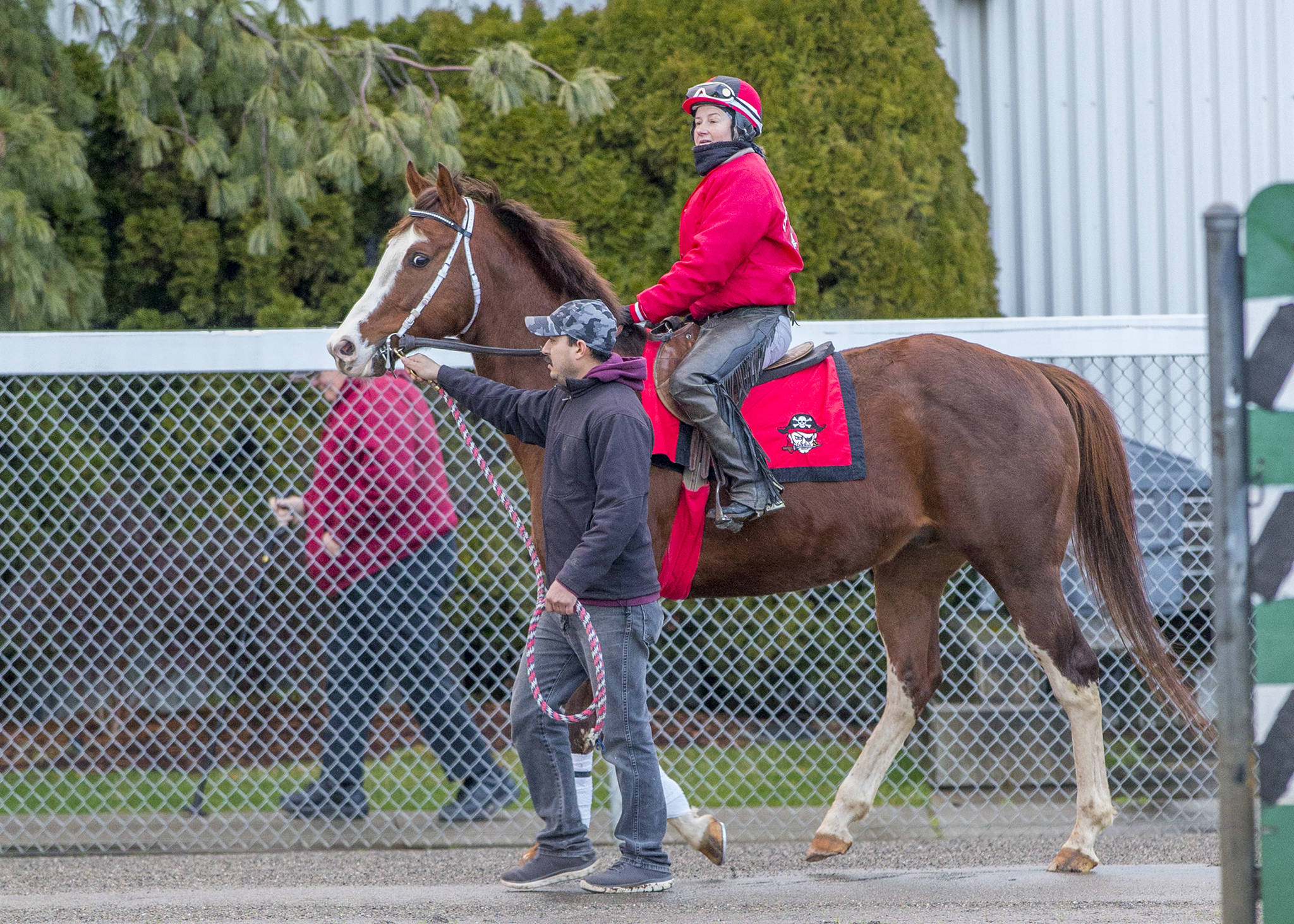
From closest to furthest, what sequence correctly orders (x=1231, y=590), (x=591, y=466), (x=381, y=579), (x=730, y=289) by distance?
1. (x=1231, y=590)
2. (x=591, y=466)
3. (x=730, y=289)
4. (x=381, y=579)

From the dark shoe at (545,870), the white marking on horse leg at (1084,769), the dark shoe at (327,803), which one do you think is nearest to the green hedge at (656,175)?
the dark shoe at (327,803)

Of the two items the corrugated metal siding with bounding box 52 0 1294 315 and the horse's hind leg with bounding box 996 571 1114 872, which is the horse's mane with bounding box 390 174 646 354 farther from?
the corrugated metal siding with bounding box 52 0 1294 315

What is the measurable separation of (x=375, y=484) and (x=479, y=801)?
134 cm

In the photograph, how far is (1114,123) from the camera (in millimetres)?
7664

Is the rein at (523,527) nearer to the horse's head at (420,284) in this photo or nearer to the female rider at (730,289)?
the horse's head at (420,284)

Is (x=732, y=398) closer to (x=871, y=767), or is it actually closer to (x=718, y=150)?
(x=718, y=150)

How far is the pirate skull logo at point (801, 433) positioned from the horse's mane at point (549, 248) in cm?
55

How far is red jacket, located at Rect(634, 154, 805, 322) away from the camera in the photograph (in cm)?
406

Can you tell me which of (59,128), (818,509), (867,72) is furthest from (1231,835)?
(59,128)

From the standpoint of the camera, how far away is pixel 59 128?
241 inches

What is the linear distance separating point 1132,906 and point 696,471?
187 cm

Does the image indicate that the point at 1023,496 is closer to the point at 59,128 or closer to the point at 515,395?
the point at 515,395

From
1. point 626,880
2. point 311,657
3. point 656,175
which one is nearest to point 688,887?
point 626,880

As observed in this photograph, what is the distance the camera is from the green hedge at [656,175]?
6.46m
